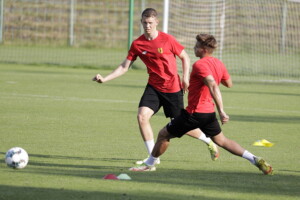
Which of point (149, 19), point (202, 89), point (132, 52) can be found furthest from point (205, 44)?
point (132, 52)

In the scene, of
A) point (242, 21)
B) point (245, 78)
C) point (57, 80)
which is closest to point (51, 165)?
point (57, 80)

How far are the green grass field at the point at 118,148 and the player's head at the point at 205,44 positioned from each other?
1.39 meters

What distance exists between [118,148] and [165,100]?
3.83ft

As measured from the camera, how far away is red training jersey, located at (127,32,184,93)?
8.95m

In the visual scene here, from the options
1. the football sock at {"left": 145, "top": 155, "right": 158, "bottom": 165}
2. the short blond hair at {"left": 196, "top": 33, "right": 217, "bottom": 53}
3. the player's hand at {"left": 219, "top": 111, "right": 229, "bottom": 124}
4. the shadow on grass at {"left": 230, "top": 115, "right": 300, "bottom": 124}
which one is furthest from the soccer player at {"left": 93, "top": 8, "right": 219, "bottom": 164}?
the shadow on grass at {"left": 230, "top": 115, "right": 300, "bottom": 124}

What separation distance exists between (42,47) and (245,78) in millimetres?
15353

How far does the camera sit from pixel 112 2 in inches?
1581

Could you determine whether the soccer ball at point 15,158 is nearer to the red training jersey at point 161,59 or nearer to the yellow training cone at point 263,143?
the red training jersey at point 161,59

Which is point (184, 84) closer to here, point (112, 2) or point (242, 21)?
point (242, 21)

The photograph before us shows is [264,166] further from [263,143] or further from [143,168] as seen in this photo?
[263,143]

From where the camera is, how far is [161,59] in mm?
8992

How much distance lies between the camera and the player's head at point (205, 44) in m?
7.75

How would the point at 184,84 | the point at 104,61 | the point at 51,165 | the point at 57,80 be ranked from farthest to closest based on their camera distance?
1. the point at 104,61
2. the point at 57,80
3. the point at 184,84
4. the point at 51,165

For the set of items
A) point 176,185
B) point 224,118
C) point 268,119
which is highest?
point 224,118
